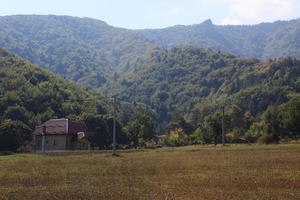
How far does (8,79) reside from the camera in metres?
154

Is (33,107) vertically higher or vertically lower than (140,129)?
higher

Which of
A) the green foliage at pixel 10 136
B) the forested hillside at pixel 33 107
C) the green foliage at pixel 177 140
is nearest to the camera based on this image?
the green foliage at pixel 10 136

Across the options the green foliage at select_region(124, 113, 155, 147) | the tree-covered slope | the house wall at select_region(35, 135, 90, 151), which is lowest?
the house wall at select_region(35, 135, 90, 151)

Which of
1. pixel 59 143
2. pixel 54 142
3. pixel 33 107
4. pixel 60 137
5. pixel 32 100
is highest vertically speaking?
pixel 32 100

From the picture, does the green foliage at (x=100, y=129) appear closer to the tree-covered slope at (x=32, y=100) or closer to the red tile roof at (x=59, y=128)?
the tree-covered slope at (x=32, y=100)

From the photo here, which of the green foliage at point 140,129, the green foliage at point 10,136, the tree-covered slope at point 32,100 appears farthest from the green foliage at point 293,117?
the green foliage at point 10,136

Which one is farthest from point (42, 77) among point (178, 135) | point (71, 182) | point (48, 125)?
point (71, 182)

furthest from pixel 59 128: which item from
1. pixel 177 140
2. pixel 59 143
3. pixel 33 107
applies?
pixel 177 140

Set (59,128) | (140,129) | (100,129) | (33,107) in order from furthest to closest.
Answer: (33,107), (140,129), (100,129), (59,128)

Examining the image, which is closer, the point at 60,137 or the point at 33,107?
the point at 60,137

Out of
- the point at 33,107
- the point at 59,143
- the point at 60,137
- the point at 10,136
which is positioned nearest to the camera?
the point at 10,136

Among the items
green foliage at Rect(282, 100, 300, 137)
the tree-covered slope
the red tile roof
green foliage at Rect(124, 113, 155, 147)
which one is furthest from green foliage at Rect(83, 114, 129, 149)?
green foliage at Rect(282, 100, 300, 137)

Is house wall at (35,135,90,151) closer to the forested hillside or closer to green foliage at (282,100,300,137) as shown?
the forested hillside

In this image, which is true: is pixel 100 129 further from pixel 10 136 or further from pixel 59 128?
pixel 10 136
